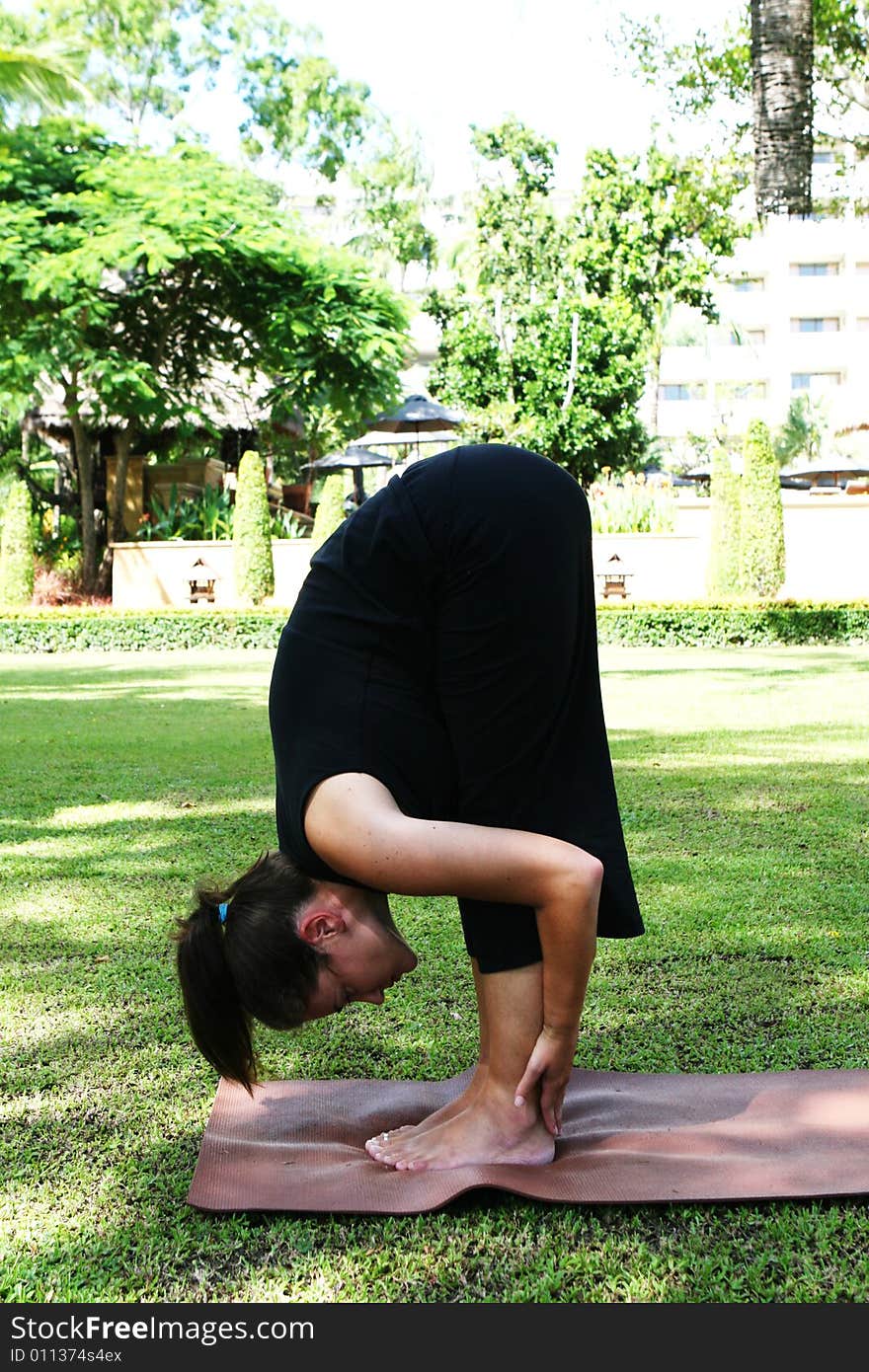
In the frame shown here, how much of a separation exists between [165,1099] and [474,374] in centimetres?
2905

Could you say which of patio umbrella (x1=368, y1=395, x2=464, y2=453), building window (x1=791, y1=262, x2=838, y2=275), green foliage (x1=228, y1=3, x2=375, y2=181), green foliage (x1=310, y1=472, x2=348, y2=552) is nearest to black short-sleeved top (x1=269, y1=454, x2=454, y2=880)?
green foliage (x1=310, y1=472, x2=348, y2=552)

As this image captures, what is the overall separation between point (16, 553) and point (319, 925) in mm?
20537

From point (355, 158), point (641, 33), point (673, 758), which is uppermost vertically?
point (355, 158)

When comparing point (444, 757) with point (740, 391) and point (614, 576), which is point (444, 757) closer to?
point (614, 576)

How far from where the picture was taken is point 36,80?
856 inches

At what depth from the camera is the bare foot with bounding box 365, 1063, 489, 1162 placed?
2.60 m

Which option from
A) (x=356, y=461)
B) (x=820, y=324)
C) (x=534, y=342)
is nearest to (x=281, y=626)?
(x=356, y=461)

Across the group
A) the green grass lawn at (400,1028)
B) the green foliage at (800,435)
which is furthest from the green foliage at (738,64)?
the green foliage at (800,435)

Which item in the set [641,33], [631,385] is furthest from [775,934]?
[631,385]

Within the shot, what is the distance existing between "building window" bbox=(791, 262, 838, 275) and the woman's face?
2635 inches

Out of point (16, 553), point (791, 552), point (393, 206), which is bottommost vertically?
point (791, 552)

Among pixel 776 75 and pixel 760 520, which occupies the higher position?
pixel 776 75

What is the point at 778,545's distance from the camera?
1977 cm
